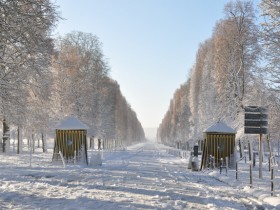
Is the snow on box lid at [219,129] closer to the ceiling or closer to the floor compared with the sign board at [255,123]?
closer to the floor

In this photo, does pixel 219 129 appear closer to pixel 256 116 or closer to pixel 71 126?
pixel 71 126

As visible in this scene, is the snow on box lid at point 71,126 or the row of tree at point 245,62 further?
the snow on box lid at point 71,126

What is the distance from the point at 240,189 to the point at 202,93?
124 feet

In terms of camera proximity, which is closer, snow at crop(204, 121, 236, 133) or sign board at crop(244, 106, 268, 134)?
sign board at crop(244, 106, 268, 134)

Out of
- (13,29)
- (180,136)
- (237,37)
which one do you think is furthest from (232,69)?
(180,136)

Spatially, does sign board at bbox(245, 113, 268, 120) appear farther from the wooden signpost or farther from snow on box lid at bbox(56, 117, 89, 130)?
snow on box lid at bbox(56, 117, 89, 130)

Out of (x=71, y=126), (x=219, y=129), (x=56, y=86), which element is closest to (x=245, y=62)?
(x=219, y=129)

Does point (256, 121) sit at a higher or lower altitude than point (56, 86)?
lower

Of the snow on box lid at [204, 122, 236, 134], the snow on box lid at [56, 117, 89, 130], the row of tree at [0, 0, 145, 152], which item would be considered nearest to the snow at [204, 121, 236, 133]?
the snow on box lid at [204, 122, 236, 134]

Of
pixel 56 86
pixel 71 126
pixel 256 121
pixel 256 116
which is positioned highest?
pixel 56 86

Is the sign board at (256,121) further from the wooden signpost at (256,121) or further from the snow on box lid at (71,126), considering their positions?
the snow on box lid at (71,126)

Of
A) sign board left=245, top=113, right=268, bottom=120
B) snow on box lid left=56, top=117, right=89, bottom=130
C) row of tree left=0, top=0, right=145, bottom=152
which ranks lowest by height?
snow on box lid left=56, top=117, right=89, bottom=130

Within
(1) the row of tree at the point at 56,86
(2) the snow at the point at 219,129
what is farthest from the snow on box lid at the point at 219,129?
(1) the row of tree at the point at 56,86

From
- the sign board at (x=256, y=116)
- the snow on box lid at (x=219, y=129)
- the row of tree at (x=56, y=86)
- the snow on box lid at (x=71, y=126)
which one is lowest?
the snow on box lid at (x=219, y=129)
